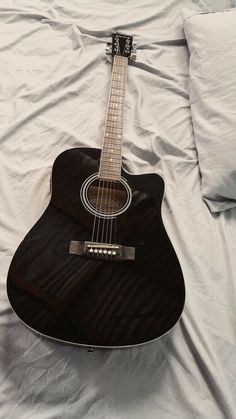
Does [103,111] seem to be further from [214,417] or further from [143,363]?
[214,417]

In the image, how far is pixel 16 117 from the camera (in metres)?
0.91

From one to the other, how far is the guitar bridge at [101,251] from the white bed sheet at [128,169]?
0.15 m

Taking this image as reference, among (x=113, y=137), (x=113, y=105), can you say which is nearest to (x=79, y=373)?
(x=113, y=137)

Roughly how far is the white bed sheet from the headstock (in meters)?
0.04

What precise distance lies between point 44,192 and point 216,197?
474 mm

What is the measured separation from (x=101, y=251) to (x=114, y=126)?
45 centimetres

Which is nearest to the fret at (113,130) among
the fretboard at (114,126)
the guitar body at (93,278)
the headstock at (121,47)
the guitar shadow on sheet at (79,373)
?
the fretboard at (114,126)

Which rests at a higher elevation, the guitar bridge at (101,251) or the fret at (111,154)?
the fret at (111,154)

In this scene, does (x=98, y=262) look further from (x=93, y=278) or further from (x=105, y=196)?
(x=105, y=196)

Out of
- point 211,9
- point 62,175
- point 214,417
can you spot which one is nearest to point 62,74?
point 62,175

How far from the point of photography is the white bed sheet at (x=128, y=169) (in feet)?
1.81

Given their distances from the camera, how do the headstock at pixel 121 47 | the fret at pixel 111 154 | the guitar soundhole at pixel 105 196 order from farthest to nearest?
the headstock at pixel 121 47
the fret at pixel 111 154
the guitar soundhole at pixel 105 196

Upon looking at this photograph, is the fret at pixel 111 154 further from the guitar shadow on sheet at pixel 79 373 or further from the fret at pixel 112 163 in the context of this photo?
the guitar shadow on sheet at pixel 79 373

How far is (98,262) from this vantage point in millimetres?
630
